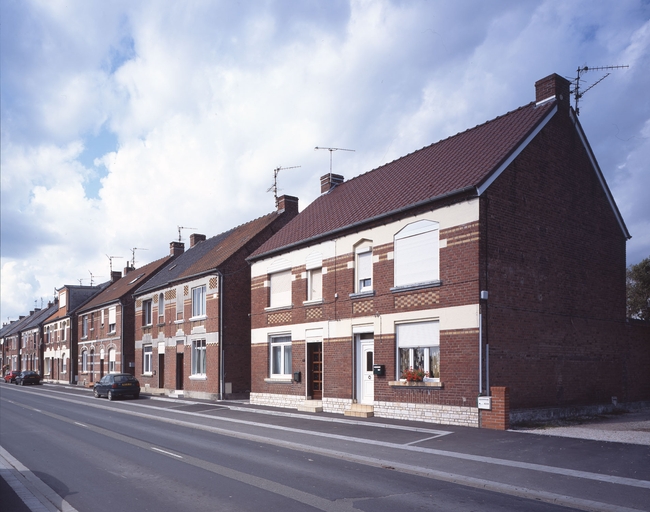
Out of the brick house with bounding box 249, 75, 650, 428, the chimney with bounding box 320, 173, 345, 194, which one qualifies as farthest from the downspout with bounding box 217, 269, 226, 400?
the chimney with bounding box 320, 173, 345, 194

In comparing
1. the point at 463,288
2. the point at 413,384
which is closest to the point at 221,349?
the point at 413,384

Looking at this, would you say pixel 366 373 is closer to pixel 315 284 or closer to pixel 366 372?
pixel 366 372

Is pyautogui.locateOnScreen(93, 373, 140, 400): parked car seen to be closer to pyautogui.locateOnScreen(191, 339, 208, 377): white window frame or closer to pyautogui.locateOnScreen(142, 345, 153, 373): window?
pyautogui.locateOnScreen(191, 339, 208, 377): white window frame

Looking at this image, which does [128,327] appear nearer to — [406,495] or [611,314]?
[611,314]

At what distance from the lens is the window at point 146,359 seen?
39.8 m

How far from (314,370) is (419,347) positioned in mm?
6553

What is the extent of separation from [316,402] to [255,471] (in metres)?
12.2

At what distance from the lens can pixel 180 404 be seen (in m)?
28.5

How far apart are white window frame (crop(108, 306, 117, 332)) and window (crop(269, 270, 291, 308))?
2391 centimetres

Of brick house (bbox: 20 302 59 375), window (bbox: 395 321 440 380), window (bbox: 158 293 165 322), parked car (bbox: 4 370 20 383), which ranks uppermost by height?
window (bbox: 158 293 165 322)

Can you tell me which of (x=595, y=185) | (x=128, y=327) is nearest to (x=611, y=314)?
(x=595, y=185)

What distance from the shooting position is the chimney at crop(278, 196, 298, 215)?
111ft

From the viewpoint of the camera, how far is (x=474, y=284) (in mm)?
16688

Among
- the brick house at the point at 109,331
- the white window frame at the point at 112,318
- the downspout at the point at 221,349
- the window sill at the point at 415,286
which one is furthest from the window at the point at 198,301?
the window sill at the point at 415,286
